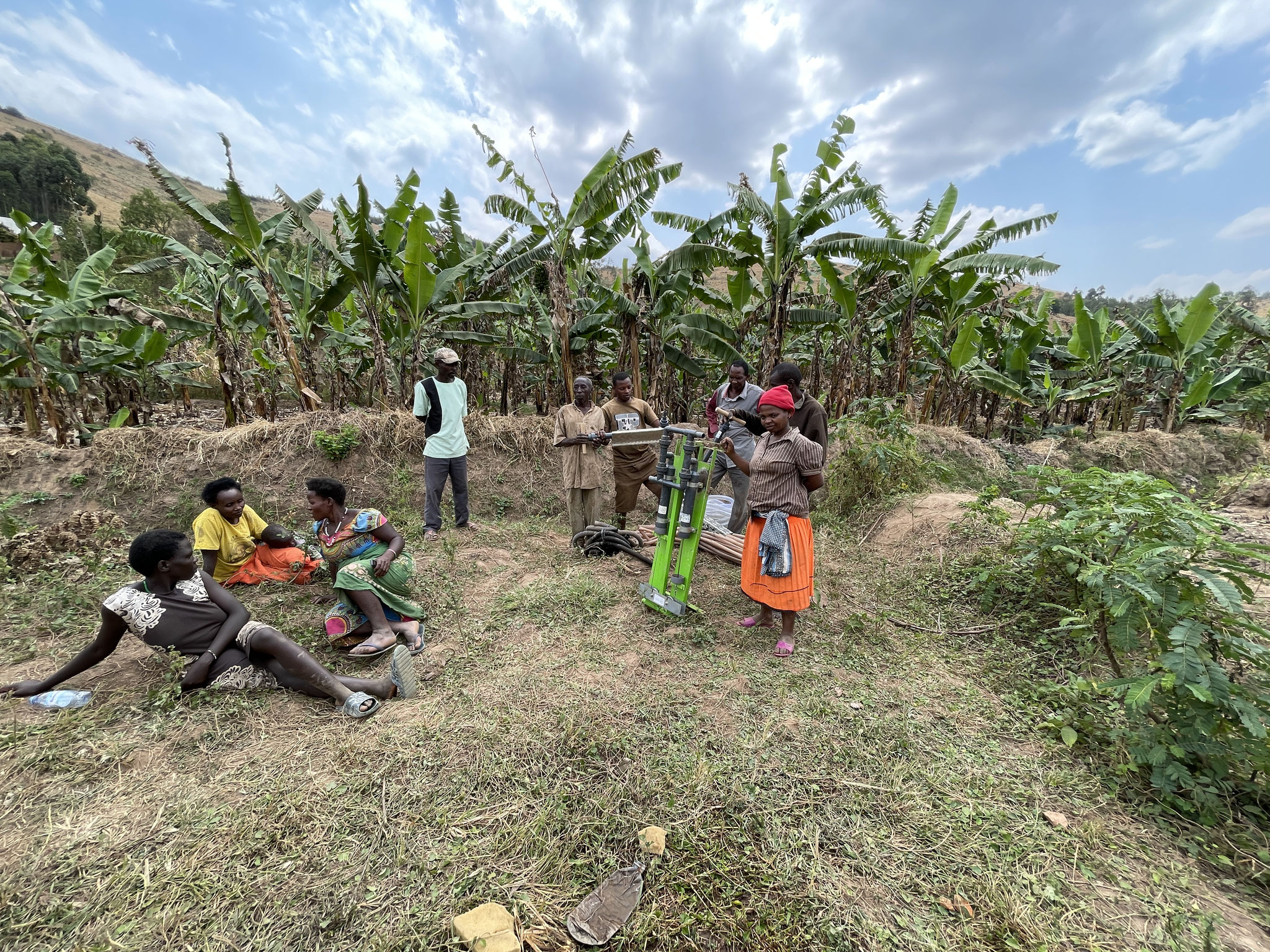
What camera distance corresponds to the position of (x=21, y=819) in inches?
80.4

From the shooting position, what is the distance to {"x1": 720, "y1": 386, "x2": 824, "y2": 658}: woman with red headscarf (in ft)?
10.5

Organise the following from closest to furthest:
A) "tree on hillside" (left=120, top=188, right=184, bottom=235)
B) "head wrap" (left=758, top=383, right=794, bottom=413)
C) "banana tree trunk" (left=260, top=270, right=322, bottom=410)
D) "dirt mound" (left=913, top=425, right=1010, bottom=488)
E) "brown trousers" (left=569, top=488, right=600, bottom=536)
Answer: "head wrap" (left=758, top=383, right=794, bottom=413) < "brown trousers" (left=569, top=488, right=600, bottom=536) < "banana tree trunk" (left=260, top=270, right=322, bottom=410) < "dirt mound" (left=913, top=425, right=1010, bottom=488) < "tree on hillside" (left=120, top=188, right=184, bottom=235)

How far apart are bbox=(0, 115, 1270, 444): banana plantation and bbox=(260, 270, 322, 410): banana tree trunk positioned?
0.04 meters

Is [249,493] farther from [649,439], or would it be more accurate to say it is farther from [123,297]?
[649,439]

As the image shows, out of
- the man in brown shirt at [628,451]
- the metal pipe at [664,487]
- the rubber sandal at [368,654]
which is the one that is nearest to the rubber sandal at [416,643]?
the rubber sandal at [368,654]

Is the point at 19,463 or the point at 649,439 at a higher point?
the point at 649,439

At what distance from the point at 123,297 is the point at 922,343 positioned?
43.0ft

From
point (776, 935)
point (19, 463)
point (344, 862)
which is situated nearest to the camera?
point (776, 935)

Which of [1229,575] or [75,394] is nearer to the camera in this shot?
[1229,575]

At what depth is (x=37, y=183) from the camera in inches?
1166

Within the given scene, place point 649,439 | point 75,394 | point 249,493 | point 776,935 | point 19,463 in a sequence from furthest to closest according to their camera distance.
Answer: point 75,394, point 249,493, point 19,463, point 649,439, point 776,935

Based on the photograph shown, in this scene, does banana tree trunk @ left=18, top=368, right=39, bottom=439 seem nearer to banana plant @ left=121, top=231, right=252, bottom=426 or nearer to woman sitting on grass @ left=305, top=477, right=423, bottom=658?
banana plant @ left=121, top=231, right=252, bottom=426

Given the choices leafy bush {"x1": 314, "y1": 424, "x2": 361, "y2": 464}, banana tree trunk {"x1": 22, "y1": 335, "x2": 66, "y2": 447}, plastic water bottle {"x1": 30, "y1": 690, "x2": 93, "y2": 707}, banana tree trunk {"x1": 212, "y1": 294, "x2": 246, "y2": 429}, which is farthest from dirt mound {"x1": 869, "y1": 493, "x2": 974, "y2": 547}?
banana tree trunk {"x1": 22, "y1": 335, "x2": 66, "y2": 447}

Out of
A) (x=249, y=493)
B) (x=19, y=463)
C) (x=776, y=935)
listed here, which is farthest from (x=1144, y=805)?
(x=19, y=463)
